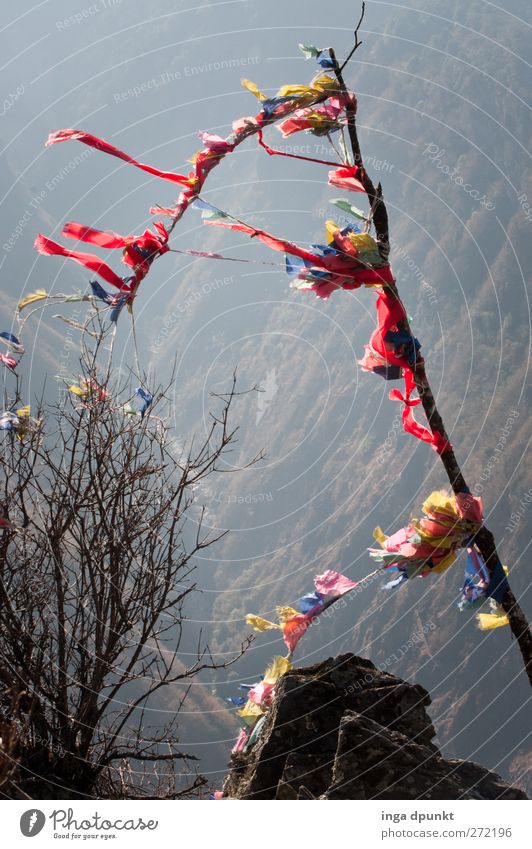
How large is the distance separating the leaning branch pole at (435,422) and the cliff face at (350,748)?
60cm

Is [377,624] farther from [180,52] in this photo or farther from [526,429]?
[180,52]

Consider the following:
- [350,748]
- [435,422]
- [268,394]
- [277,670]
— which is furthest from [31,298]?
[268,394]

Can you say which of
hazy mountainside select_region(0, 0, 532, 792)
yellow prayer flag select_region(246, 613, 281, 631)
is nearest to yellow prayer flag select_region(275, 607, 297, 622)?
yellow prayer flag select_region(246, 613, 281, 631)

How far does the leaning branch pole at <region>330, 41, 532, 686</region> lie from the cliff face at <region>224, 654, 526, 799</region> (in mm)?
599

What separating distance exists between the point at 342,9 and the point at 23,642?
10987 centimetres

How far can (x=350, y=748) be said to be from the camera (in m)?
3.71

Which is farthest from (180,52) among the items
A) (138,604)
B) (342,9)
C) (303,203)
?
(138,604)

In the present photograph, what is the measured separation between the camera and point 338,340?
66625mm

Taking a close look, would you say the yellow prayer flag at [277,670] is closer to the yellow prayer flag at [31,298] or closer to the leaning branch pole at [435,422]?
the leaning branch pole at [435,422]

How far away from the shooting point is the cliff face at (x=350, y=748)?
11.9ft

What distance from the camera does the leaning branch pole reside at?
11.8ft
